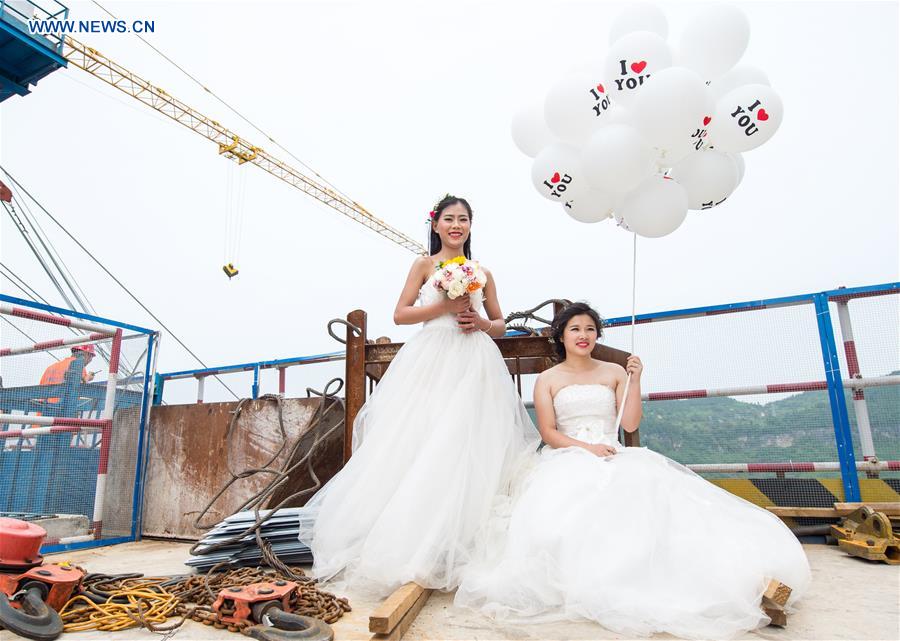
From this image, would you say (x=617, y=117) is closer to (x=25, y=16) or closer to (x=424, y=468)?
(x=424, y=468)

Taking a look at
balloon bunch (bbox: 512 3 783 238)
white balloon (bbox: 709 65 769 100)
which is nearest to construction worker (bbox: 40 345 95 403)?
balloon bunch (bbox: 512 3 783 238)

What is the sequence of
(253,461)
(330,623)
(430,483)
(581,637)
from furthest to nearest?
(253,461)
(430,483)
(330,623)
(581,637)

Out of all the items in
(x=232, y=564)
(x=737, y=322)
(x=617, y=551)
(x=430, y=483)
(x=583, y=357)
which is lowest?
(x=232, y=564)

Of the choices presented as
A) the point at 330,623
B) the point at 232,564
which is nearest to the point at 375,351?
the point at 232,564

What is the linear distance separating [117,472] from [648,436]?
451 cm

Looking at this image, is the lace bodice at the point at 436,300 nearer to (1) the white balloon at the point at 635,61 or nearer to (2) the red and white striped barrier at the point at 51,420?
(1) the white balloon at the point at 635,61

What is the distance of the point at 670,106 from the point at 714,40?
0.65 meters

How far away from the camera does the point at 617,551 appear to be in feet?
5.95

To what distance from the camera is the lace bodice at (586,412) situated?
2.73m

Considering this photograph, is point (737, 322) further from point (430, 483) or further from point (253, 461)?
point (253, 461)

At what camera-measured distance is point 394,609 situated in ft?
5.45

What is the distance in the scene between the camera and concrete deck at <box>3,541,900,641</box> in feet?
5.39

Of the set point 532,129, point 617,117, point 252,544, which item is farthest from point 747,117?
point 252,544

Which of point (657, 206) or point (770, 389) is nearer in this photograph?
point (657, 206)
